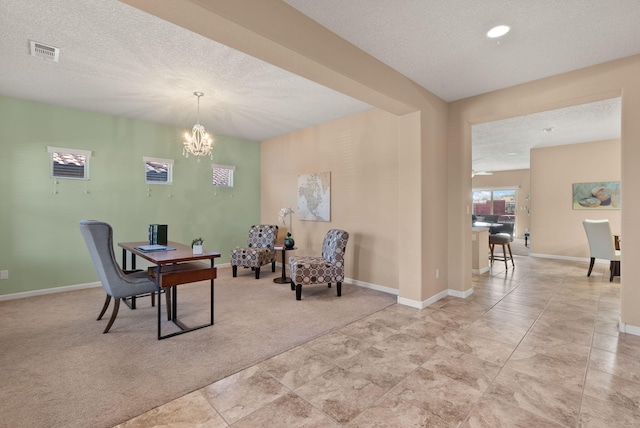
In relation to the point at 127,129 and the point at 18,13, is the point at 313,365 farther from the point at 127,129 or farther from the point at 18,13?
the point at 127,129

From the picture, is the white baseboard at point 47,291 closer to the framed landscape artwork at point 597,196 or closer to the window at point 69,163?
the window at point 69,163

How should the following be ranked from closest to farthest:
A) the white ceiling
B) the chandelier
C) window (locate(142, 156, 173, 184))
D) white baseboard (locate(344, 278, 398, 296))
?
1. the white ceiling
2. the chandelier
3. white baseboard (locate(344, 278, 398, 296))
4. window (locate(142, 156, 173, 184))

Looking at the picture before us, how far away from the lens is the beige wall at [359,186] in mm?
4309

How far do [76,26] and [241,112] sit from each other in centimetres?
228

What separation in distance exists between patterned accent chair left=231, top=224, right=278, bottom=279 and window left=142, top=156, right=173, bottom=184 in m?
1.81

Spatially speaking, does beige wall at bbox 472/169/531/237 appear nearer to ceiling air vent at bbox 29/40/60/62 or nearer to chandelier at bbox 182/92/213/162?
chandelier at bbox 182/92/213/162

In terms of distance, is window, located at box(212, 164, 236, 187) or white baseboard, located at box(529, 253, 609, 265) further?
white baseboard, located at box(529, 253, 609, 265)

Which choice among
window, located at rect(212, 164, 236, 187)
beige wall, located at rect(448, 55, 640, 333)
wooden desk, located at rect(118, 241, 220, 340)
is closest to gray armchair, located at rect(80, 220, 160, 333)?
wooden desk, located at rect(118, 241, 220, 340)

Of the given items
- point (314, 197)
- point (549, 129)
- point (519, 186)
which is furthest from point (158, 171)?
point (519, 186)

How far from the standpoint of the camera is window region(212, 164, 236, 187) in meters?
5.99

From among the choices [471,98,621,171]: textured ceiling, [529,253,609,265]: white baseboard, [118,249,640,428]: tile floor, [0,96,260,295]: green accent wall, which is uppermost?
[471,98,621,171]: textured ceiling

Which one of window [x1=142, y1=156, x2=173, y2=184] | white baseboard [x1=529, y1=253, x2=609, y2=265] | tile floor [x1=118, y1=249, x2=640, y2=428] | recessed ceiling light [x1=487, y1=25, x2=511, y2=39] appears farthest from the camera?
white baseboard [x1=529, y1=253, x2=609, y2=265]

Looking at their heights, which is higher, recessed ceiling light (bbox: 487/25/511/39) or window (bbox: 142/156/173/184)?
recessed ceiling light (bbox: 487/25/511/39)

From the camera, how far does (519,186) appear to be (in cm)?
1120
